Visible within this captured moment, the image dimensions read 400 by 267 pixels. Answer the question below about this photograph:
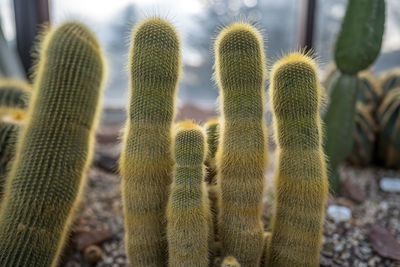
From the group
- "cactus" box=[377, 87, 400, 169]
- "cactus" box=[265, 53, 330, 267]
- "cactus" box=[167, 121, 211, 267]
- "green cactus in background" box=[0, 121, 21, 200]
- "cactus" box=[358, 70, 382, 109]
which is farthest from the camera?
"cactus" box=[358, 70, 382, 109]

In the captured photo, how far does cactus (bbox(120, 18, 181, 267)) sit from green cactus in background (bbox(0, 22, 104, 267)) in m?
0.46

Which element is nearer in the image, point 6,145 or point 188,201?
point 188,201

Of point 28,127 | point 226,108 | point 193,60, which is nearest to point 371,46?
point 226,108

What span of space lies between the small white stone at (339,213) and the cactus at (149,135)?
1457 mm

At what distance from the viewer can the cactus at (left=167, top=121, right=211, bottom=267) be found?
60.8 inches

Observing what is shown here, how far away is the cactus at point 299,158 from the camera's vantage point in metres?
1.64

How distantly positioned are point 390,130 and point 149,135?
9.50 ft

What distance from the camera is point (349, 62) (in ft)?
9.12

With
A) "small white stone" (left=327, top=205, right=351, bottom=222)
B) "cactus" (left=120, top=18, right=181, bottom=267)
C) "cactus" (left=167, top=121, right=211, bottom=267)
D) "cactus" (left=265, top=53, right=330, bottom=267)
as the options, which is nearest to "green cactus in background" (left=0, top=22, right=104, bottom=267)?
"cactus" (left=120, top=18, right=181, bottom=267)

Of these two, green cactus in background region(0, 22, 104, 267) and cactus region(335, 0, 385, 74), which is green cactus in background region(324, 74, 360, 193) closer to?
cactus region(335, 0, 385, 74)

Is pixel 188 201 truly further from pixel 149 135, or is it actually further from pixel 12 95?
pixel 12 95

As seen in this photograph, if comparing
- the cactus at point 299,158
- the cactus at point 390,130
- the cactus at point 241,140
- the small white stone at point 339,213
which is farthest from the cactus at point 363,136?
the cactus at point 241,140

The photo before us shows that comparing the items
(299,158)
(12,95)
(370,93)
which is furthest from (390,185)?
(12,95)

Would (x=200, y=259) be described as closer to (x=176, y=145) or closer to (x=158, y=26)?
(x=176, y=145)
